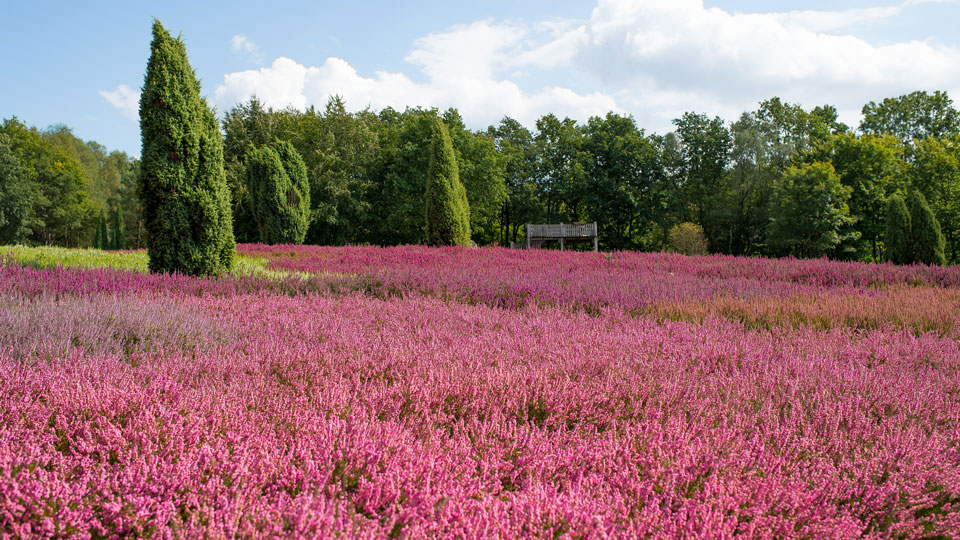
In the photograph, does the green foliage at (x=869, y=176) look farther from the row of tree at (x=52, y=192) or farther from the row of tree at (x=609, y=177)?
the row of tree at (x=52, y=192)

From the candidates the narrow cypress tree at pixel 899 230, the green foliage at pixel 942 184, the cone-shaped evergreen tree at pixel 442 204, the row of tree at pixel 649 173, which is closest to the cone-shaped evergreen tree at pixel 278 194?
the row of tree at pixel 649 173

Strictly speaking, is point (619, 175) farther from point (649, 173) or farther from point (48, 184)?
point (48, 184)

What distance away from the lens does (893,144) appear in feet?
104

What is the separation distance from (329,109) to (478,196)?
11232 millimetres

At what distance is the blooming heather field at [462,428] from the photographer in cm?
143

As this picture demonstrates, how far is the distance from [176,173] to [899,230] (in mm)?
24072

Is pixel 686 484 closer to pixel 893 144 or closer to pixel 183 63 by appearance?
pixel 183 63

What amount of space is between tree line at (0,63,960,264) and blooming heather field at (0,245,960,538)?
74.1 feet

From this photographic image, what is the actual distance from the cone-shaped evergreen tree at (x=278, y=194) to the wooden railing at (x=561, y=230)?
38.9 feet

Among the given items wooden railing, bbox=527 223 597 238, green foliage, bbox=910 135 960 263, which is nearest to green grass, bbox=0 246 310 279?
wooden railing, bbox=527 223 597 238

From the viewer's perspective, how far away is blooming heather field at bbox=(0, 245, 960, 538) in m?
1.43

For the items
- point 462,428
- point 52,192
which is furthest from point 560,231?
point 52,192

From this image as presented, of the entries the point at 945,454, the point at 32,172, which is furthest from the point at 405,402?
the point at 32,172

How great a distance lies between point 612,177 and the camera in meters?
36.1
